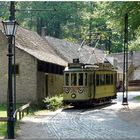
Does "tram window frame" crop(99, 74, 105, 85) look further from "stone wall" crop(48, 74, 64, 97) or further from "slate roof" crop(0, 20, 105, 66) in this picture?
"stone wall" crop(48, 74, 64, 97)

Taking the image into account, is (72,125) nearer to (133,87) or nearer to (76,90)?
(76,90)

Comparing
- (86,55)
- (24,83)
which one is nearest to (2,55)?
(24,83)

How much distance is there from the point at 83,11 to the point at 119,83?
17116 mm

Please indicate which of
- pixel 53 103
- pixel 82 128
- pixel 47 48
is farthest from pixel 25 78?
pixel 82 128

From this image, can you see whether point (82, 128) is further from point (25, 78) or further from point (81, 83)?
point (25, 78)

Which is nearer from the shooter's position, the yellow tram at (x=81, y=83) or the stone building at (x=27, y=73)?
the yellow tram at (x=81, y=83)

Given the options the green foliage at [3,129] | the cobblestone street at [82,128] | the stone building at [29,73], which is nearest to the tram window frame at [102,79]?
the stone building at [29,73]

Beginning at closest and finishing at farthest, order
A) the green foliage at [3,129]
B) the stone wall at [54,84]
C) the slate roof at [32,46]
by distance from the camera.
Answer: the green foliage at [3,129]
the slate roof at [32,46]
the stone wall at [54,84]

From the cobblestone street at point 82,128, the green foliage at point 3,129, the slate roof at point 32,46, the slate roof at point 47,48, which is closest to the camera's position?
the green foliage at point 3,129

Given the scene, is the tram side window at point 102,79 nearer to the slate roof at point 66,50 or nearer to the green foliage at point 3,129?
the slate roof at point 66,50

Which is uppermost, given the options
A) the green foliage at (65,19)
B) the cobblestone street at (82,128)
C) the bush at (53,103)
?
the green foliage at (65,19)

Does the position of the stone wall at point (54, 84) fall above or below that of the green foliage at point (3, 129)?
above

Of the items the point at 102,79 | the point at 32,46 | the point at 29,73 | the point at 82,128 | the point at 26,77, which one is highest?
the point at 32,46

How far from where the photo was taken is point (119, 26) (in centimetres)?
3806
